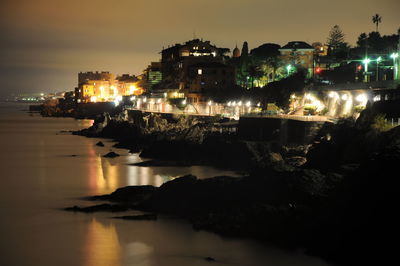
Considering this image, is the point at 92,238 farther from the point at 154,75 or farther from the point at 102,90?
the point at 102,90

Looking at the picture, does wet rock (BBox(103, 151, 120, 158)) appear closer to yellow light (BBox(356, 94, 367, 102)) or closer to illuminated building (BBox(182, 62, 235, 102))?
yellow light (BBox(356, 94, 367, 102))

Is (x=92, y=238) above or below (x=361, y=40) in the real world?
below

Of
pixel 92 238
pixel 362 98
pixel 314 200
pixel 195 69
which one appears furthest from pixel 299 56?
pixel 92 238

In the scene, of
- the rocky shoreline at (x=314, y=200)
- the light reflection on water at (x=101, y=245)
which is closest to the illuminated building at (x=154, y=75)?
the rocky shoreline at (x=314, y=200)

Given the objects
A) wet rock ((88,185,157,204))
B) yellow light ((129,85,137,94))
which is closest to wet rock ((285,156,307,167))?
wet rock ((88,185,157,204))

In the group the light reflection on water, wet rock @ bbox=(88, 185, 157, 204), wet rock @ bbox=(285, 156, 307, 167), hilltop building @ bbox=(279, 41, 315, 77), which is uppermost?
hilltop building @ bbox=(279, 41, 315, 77)

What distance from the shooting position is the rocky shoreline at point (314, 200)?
17.8 metres

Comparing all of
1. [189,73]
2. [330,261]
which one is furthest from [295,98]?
[330,261]

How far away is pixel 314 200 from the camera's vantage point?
69.5ft

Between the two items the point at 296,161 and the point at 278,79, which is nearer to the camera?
the point at 296,161

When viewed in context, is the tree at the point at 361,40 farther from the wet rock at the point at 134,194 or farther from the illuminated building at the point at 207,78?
the wet rock at the point at 134,194

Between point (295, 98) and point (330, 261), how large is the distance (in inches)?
1733

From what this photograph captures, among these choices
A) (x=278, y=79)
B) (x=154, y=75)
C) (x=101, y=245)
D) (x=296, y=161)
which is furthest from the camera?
(x=154, y=75)

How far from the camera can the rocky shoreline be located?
58.3ft
